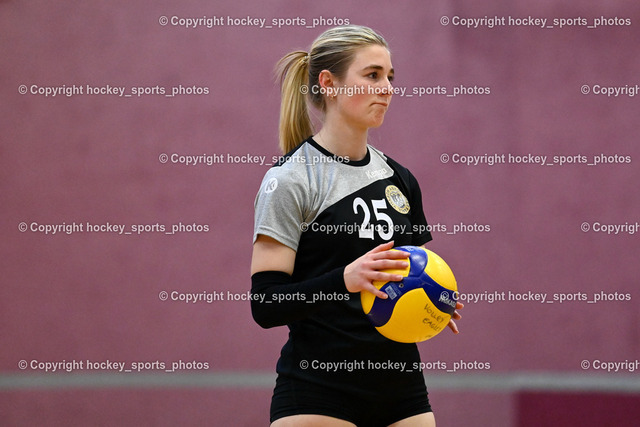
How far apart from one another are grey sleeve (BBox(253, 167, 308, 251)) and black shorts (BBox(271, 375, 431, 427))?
0.32 meters

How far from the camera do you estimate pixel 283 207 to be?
1.51 meters

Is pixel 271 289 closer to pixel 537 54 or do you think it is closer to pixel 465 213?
pixel 465 213

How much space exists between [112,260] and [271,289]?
6.16ft

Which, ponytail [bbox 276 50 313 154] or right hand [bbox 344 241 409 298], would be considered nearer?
right hand [bbox 344 241 409 298]

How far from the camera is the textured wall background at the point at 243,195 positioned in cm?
→ 312

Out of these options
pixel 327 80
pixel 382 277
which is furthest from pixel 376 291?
pixel 327 80

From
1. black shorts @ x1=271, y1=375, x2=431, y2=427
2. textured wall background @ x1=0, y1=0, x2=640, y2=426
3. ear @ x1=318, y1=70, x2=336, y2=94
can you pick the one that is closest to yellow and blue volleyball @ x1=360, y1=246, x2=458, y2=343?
black shorts @ x1=271, y1=375, x2=431, y2=427

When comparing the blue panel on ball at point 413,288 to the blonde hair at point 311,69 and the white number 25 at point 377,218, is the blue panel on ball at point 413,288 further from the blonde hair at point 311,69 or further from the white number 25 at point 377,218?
the blonde hair at point 311,69

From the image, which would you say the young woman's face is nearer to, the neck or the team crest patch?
the neck

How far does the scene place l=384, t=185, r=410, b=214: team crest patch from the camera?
1.65m

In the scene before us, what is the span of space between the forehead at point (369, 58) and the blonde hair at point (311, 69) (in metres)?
0.01

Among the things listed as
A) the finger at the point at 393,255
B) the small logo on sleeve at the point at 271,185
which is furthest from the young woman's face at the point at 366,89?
the finger at the point at 393,255

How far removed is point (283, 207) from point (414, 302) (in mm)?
360

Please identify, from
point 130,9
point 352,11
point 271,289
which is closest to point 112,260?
point 130,9
